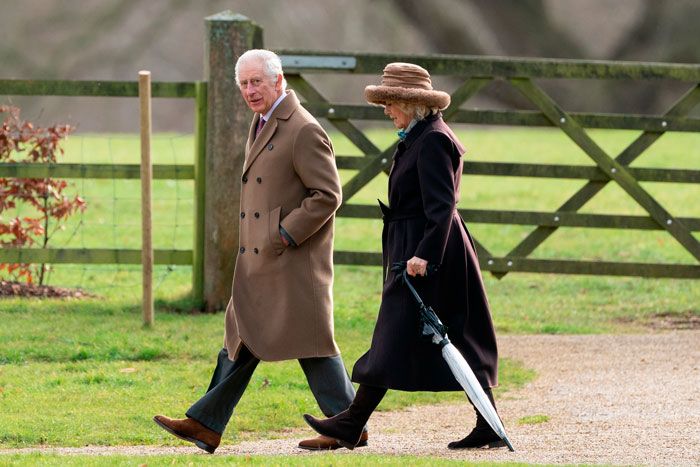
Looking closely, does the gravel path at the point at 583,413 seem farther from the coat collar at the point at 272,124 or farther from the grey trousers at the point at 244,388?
the coat collar at the point at 272,124

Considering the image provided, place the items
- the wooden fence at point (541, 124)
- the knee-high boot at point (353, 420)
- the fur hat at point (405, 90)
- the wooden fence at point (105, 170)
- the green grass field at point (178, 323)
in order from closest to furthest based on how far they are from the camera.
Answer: the fur hat at point (405, 90), the knee-high boot at point (353, 420), the green grass field at point (178, 323), the wooden fence at point (105, 170), the wooden fence at point (541, 124)

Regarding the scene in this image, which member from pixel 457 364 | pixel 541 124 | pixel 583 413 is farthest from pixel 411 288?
pixel 541 124

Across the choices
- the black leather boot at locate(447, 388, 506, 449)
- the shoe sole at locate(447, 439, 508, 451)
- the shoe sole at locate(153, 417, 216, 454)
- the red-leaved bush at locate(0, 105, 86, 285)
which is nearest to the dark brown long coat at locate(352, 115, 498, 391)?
the black leather boot at locate(447, 388, 506, 449)

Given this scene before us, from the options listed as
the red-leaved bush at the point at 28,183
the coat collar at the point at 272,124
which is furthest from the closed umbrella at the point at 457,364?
the red-leaved bush at the point at 28,183

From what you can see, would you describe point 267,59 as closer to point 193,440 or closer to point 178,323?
point 193,440

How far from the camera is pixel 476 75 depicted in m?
10.0

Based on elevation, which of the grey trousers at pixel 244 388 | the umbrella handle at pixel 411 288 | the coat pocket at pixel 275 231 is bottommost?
the grey trousers at pixel 244 388

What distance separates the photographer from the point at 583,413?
24.3 feet

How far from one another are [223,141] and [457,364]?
165 inches

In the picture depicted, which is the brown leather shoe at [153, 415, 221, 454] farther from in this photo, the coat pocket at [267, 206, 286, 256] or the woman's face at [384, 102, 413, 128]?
the woman's face at [384, 102, 413, 128]

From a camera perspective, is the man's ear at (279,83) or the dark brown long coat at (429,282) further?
the man's ear at (279,83)

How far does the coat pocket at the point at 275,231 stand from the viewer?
246 inches

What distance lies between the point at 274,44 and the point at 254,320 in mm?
19661

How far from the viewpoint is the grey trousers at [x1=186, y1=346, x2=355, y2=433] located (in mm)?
6324
